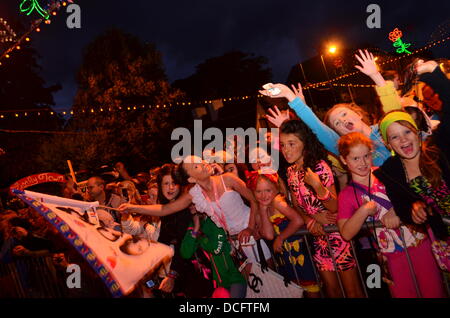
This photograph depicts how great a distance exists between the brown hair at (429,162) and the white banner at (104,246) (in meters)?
2.24

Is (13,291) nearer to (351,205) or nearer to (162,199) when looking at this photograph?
(162,199)

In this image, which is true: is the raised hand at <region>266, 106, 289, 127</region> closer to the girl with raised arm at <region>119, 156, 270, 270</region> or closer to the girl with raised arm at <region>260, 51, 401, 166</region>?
the girl with raised arm at <region>260, 51, 401, 166</region>

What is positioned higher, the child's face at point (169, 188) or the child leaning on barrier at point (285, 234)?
the child's face at point (169, 188)

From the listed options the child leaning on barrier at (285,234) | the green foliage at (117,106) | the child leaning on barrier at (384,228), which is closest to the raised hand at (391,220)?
the child leaning on barrier at (384,228)

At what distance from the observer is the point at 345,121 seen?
11.2 feet

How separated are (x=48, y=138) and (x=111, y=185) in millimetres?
14815

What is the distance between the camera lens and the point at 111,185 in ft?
18.5

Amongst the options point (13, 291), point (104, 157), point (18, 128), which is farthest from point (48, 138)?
point (13, 291)

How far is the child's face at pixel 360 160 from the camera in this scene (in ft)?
9.00

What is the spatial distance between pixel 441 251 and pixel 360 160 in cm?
90

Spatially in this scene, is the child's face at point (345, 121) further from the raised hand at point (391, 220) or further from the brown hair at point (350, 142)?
the raised hand at point (391, 220)

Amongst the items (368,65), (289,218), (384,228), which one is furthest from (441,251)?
(368,65)

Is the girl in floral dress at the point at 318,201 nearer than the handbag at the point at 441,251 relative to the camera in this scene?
No

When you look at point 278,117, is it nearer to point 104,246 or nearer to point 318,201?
point 318,201
